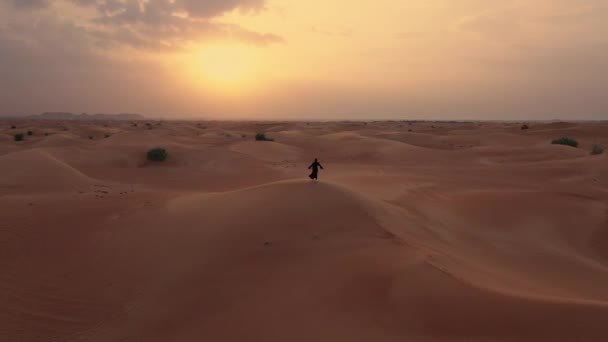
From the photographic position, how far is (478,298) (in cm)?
407

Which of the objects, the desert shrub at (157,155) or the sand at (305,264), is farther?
the desert shrub at (157,155)

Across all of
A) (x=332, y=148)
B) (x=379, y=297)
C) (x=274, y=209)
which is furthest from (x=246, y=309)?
(x=332, y=148)

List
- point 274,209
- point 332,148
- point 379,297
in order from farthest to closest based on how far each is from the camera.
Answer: point 332,148 → point 274,209 → point 379,297

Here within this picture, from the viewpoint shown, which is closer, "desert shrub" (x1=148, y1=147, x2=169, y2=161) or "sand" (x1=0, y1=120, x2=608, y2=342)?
"sand" (x1=0, y1=120, x2=608, y2=342)

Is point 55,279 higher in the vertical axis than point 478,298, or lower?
lower

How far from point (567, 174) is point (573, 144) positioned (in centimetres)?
1592

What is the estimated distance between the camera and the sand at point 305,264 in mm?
4023

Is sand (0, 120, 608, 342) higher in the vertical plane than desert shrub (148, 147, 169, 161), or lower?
lower

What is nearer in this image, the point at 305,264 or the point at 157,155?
the point at 305,264

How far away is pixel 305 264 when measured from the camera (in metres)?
5.59

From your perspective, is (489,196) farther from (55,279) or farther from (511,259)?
(55,279)

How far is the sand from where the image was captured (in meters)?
4.02

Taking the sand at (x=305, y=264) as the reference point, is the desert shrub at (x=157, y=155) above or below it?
above

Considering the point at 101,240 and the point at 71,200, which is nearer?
the point at 101,240
